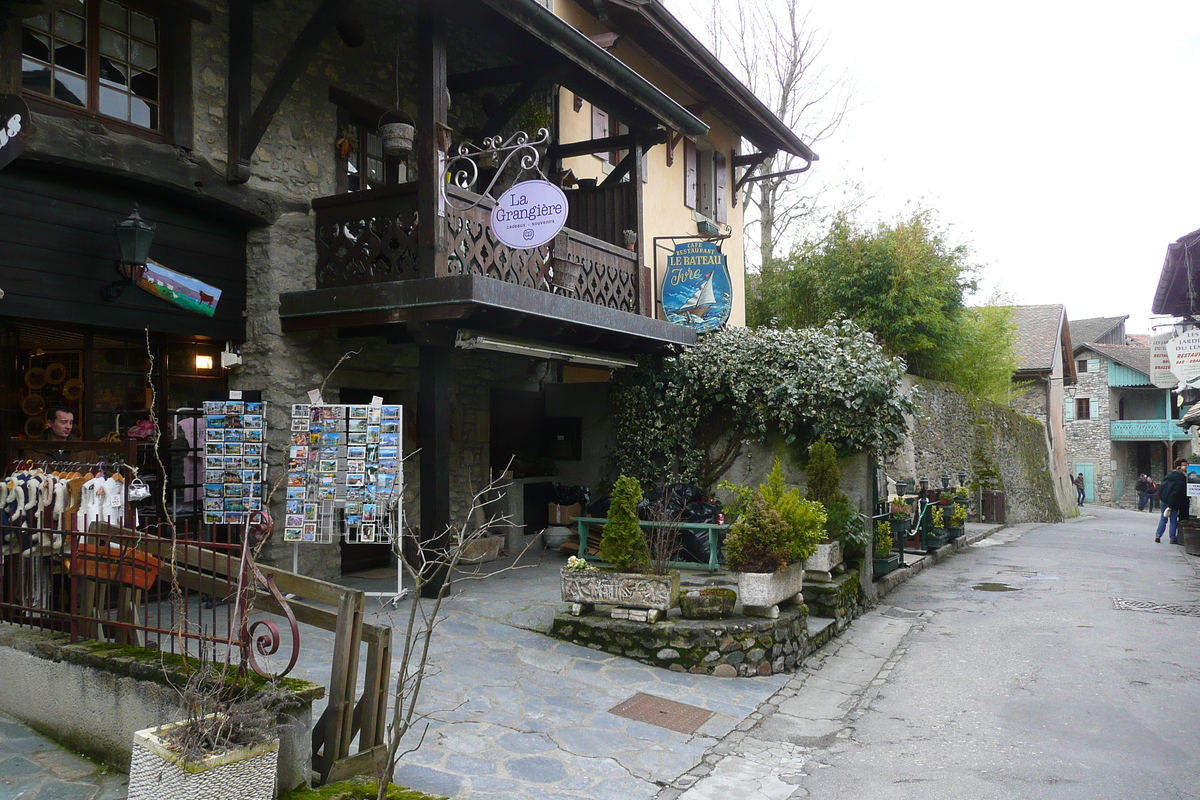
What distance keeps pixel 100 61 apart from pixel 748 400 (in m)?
7.33

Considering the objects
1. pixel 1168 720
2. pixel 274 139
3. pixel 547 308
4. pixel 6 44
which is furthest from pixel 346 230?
pixel 1168 720

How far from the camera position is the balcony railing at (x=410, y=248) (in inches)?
292

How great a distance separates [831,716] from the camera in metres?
6.00

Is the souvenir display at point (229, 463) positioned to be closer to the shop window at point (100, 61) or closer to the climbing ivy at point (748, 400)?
the shop window at point (100, 61)

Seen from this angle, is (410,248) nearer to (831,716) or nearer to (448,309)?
(448,309)

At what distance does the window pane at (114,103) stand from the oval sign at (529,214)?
124 inches

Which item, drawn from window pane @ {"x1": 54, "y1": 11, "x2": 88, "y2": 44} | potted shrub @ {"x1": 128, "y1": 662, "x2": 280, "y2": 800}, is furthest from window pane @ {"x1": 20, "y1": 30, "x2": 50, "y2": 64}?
potted shrub @ {"x1": 128, "y1": 662, "x2": 280, "y2": 800}

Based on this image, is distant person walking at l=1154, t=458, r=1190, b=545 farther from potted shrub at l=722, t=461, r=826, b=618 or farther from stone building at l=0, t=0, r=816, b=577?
potted shrub at l=722, t=461, r=826, b=618

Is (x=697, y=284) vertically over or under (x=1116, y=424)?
over

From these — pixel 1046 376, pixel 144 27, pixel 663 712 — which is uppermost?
pixel 144 27

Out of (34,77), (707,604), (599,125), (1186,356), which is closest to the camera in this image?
(34,77)

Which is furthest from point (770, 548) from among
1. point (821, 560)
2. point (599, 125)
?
point (599, 125)

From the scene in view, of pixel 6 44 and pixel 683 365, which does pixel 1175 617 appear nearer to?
pixel 683 365

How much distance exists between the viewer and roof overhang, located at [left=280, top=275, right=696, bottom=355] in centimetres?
705
